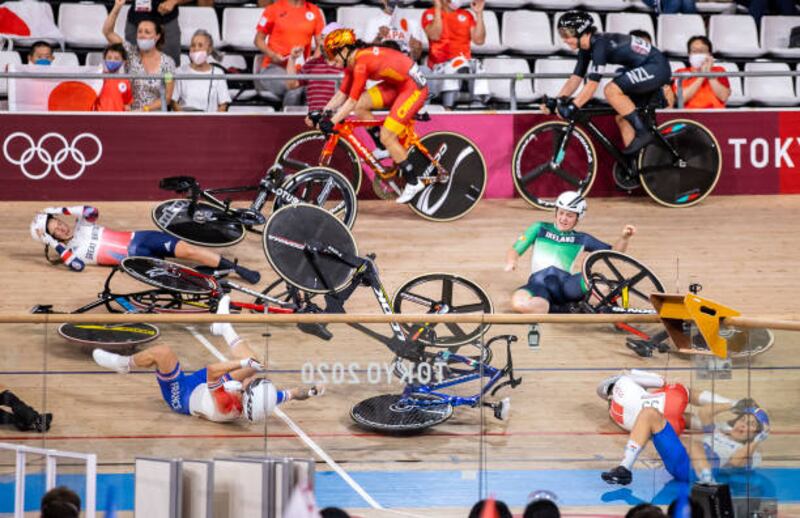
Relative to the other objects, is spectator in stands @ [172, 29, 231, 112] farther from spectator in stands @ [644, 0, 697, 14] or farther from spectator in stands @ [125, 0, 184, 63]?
spectator in stands @ [644, 0, 697, 14]

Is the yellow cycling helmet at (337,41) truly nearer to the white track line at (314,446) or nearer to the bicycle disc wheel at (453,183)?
the bicycle disc wheel at (453,183)

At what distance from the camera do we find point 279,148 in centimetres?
1373

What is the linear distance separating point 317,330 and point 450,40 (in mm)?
7007

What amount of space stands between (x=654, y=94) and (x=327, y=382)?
6603 millimetres

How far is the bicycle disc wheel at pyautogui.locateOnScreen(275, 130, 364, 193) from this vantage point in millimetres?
13094

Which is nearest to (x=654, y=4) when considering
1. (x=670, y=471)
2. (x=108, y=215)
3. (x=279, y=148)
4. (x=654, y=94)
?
(x=654, y=94)

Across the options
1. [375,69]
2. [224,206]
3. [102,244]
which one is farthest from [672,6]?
[102,244]

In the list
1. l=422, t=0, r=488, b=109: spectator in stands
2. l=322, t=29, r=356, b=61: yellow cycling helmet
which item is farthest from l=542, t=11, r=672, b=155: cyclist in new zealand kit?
l=322, t=29, r=356, b=61: yellow cycling helmet

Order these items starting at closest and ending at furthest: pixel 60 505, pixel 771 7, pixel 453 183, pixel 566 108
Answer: pixel 60 505 → pixel 453 183 → pixel 566 108 → pixel 771 7

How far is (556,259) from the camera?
11.3 meters

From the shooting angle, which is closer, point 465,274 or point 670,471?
point 670,471

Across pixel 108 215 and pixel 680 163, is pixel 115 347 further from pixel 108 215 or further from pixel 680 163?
pixel 680 163

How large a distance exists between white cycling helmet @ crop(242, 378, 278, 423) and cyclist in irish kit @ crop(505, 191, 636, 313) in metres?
3.51

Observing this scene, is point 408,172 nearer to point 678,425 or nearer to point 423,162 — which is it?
point 423,162
